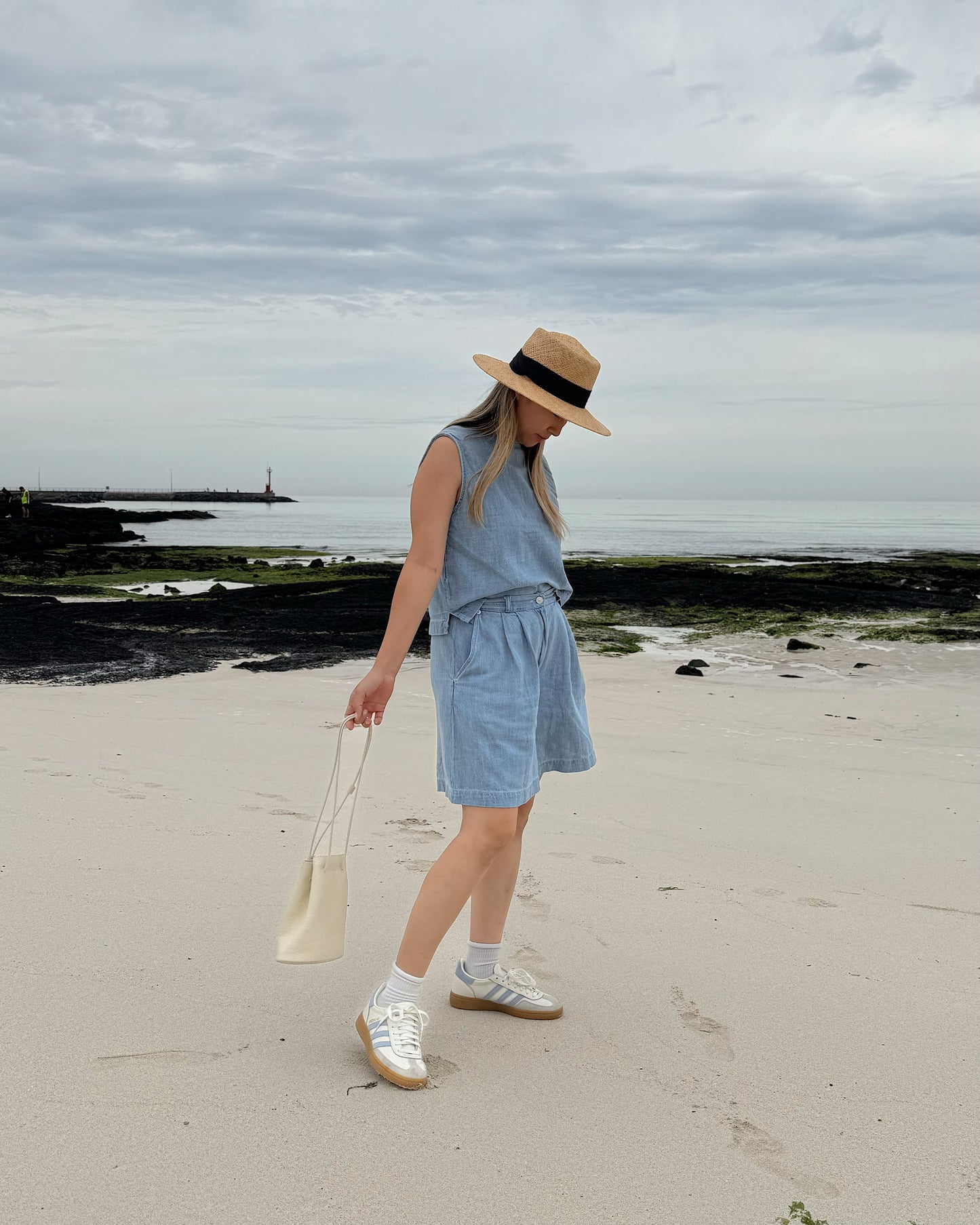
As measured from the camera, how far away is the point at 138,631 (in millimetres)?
11141

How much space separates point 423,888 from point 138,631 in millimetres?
9333

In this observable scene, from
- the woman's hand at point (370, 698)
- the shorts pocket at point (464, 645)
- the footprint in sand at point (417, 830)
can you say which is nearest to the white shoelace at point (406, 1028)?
the woman's hand at point (370, 698)

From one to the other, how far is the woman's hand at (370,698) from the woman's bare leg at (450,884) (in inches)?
13.2

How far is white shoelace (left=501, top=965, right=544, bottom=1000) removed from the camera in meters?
2.77

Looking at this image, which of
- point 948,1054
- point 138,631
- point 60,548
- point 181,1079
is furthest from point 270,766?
point 60,548

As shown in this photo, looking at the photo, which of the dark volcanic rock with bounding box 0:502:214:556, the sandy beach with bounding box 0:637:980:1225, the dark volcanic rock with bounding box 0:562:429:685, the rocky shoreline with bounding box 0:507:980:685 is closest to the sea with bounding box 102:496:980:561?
the dark volcanic rock with bounding box 0:502:214:556

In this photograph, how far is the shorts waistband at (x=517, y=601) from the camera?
264cm

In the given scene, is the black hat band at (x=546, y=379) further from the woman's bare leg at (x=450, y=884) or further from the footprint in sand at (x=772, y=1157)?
the footprint in sand at (x=772, y=1157)

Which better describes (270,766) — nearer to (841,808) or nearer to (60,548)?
(841,808)

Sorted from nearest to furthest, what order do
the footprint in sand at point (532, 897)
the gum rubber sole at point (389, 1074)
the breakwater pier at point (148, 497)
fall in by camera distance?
the gum rubber sole at point (389, 1074)
the footprint in sand at point (532, 897)
the breakwater pier at point (148, 497)

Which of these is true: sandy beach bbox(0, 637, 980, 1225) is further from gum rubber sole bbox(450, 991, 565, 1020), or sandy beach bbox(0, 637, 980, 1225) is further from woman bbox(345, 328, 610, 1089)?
woman bbox(345, 328, 610, 1089)

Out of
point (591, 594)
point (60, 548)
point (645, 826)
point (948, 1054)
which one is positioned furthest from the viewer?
point (60, 548)

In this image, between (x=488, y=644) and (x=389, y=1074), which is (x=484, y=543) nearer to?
(x=488, y=644)

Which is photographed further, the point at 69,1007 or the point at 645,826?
the point at 645,826
